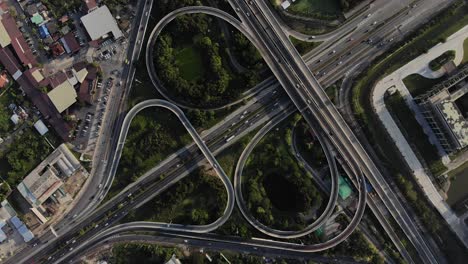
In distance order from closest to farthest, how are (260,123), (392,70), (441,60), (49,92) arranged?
(49,92) < (441,60) < (260,123) < (392,70)

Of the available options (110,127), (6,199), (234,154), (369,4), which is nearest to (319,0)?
(369,4)

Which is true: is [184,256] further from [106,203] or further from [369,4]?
[369,4]

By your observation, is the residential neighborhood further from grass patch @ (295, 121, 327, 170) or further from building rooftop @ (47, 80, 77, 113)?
grass patch @ (295, 121, 327, 170)

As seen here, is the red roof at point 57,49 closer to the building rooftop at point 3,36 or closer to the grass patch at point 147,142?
the building rooftop at point 3,36

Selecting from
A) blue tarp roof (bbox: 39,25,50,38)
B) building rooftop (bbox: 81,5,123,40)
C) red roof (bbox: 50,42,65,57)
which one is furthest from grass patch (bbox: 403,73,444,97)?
blue tarp roof (bbox: 39,25,50,38)

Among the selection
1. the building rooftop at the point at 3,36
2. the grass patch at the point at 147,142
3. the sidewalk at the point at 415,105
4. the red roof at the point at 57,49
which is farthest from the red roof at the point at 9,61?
the sidewalk at the point at 415,105

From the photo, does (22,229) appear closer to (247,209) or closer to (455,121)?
(247,209)

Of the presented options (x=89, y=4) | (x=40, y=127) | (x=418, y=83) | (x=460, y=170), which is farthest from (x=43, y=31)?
(x=460, y=170)
